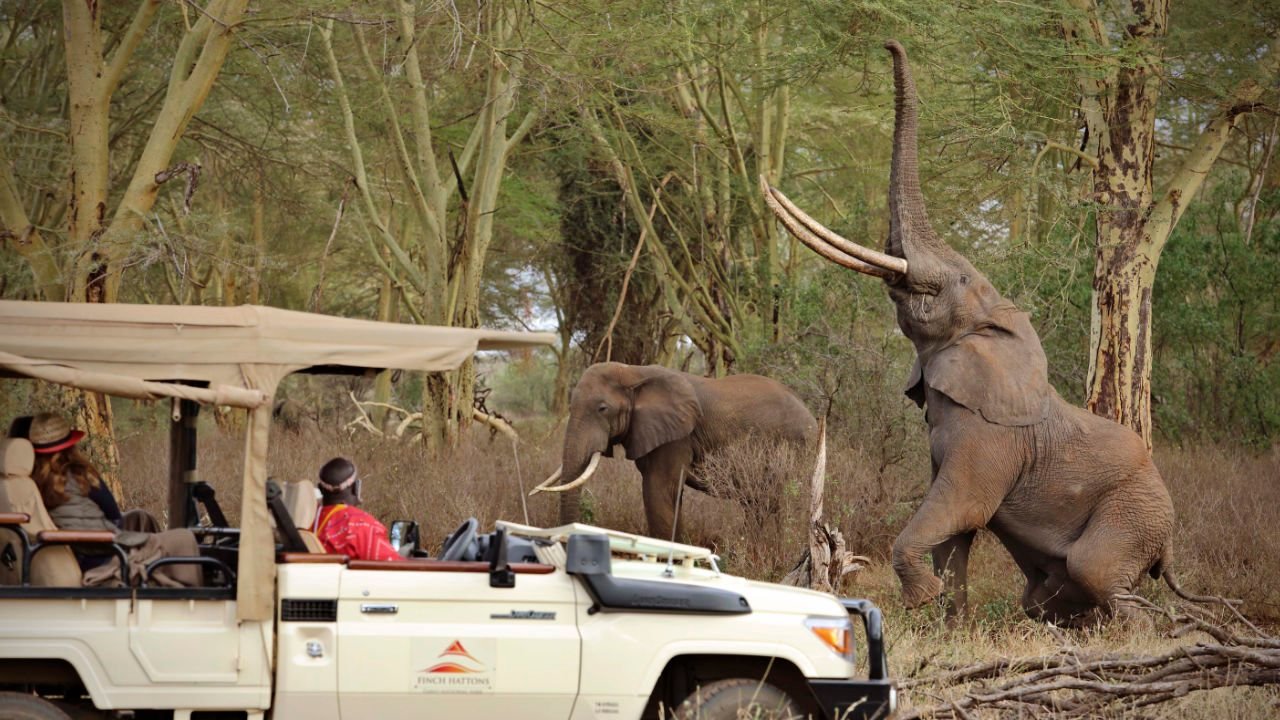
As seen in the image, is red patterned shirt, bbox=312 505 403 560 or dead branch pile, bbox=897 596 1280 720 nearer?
red patterned shirt, bbox=312 505 403 560

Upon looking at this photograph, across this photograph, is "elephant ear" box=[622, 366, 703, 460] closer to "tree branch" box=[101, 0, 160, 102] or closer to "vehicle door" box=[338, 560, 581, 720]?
"tree branch" box=[101, 0, 160, 102]

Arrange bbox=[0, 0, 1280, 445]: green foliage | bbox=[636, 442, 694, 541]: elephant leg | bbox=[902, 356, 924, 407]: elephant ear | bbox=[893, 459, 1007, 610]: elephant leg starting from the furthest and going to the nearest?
1. bbox=[636, 442, 694, 541]: elephant leg
2. bbox=[0, 0, 1280, 445]: green foliage
3. bbox=[902, 356, 924, 407]: elephant ear
4. bbox=[893, 459, 1007, 610]: elephant leg

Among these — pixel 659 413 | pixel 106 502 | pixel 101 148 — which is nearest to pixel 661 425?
pixel 659 413

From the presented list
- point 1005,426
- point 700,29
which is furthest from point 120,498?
point 700,29

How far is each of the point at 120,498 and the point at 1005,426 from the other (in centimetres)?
782

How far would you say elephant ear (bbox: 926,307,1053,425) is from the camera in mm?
10477

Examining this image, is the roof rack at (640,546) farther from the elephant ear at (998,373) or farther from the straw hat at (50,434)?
the elephant ear at (998,373)

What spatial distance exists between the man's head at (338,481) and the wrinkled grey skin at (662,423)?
27.1 ft

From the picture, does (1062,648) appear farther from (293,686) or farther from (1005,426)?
(293,686)

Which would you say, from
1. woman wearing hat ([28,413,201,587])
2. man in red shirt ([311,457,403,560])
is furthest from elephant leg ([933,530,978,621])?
woman wearing hat ([28,413,201,587])

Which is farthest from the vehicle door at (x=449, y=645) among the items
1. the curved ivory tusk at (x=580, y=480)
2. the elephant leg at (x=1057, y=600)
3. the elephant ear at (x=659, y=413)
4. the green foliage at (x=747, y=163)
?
the elephant ear at (x=659, y=413)

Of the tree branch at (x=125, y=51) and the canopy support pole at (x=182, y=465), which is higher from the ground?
the tree branch at (x=125, y=51)

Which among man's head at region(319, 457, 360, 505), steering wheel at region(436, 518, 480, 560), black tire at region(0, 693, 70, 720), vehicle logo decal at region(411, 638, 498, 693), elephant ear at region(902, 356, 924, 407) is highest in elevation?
elephant ear at region(902, 356, 924, 407)

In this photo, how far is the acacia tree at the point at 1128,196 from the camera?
14102mm
